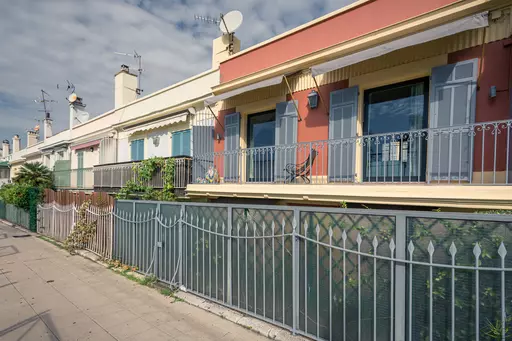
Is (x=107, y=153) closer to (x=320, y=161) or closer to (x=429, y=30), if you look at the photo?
(x=320, y=161)

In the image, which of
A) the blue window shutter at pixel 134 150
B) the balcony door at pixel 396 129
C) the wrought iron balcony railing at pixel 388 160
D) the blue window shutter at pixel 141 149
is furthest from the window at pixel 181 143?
the balcony door at pixel 396 129

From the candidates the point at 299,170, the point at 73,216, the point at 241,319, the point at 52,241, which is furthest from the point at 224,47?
the point at 52,241

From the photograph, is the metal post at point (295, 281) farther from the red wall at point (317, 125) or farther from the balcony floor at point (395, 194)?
the red wall at point (317, 125)

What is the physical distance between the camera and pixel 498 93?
4.57 m

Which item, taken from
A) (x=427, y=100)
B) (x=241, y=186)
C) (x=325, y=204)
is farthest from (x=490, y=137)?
(x=241, y=186)

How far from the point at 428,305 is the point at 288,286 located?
161 centimetres

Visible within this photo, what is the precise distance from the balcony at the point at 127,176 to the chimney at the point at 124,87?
14.7 feet

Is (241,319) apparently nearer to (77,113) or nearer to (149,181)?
(149,181)

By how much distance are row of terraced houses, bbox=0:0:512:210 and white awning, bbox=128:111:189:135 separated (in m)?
0.13

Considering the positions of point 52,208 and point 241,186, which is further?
point 52,208

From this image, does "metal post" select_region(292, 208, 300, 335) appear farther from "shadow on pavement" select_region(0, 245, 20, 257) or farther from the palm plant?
the palm plant

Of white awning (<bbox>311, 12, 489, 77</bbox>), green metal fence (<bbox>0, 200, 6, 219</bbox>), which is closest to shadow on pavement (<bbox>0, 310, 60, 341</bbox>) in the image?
white awning (<bbox>311, 12, 489, 77</bbox>)

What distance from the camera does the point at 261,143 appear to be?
8430 mm

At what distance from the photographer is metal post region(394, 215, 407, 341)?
2.64 m
